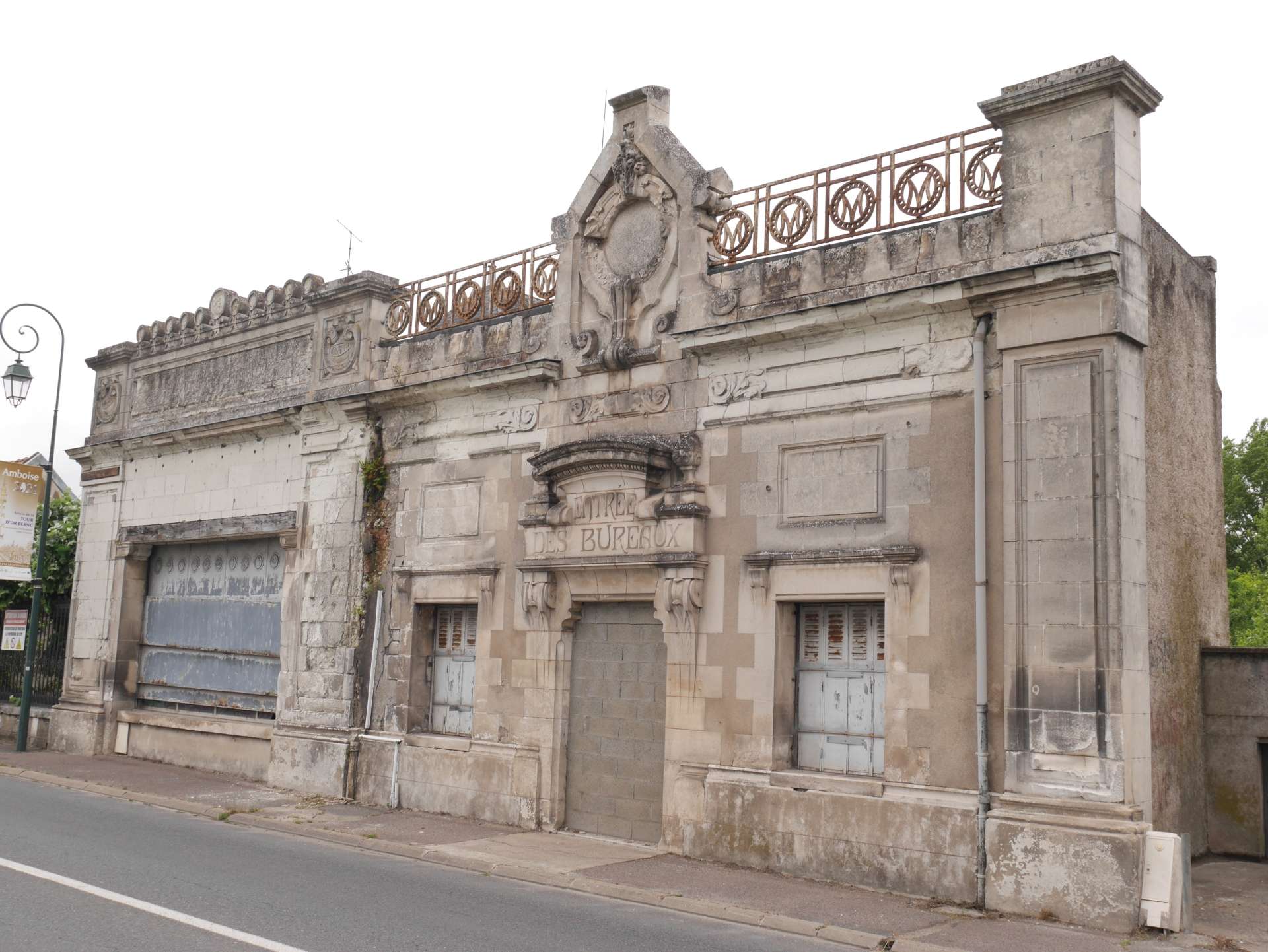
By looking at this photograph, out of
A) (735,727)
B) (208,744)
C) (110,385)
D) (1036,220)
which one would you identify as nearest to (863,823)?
(735,727)

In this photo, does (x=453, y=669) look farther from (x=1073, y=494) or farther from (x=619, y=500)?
(x=1073, y=494)

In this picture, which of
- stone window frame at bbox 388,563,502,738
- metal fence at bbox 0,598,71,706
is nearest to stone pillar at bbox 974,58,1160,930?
stone window frame at bbox 388,563,502,738

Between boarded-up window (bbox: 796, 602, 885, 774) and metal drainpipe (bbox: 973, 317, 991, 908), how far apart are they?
3.26 ft

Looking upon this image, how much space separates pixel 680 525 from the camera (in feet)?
36.6

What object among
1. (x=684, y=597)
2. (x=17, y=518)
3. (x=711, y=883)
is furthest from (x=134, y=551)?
(x=711, y=883)

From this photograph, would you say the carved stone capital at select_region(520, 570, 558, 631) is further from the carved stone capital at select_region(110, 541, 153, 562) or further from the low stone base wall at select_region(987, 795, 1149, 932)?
the carved stone capital at select_region(110, 541, 153, 562)

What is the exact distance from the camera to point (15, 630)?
19578 mm

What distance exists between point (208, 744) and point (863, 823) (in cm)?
1007

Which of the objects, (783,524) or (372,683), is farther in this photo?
(372,683)

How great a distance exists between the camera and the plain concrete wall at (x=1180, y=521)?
976 centimetres

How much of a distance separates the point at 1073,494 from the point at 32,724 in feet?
56.3

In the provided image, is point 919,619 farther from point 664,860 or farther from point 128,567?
point 128,567

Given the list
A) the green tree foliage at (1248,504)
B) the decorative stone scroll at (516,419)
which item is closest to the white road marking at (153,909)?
the decorative stone scroll at (516,419)

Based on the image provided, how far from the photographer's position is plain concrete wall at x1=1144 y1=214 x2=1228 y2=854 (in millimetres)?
9758
